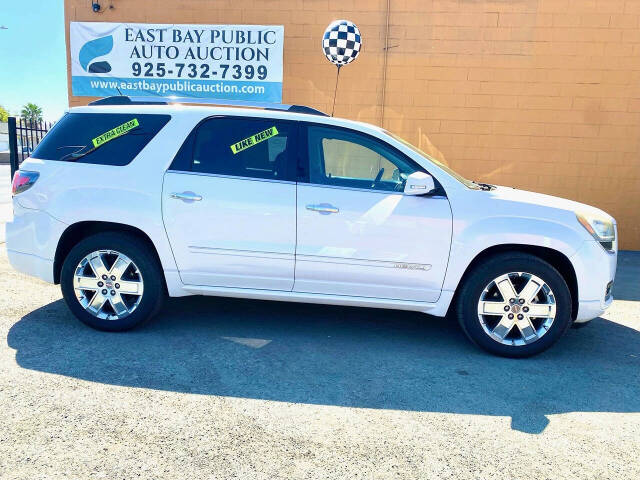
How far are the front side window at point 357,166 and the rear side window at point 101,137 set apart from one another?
1.30 meters

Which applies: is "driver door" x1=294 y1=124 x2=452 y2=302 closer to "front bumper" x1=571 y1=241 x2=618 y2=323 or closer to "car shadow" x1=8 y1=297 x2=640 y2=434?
"car shadow" x1=8 y1=297 x2=640 y2=434

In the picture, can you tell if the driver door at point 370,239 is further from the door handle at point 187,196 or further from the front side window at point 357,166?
the door handle at point 187,196

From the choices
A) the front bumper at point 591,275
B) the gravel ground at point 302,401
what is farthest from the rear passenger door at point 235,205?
the front bumper at point 591,275

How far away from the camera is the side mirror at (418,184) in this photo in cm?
384

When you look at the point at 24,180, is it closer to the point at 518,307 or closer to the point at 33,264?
the point at 33,264

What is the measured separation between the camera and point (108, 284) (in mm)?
4113

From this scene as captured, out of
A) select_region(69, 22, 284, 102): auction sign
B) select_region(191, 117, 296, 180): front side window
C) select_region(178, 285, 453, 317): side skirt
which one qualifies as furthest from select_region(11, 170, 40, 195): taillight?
select_region(69, 22, 284, 102): auction sign

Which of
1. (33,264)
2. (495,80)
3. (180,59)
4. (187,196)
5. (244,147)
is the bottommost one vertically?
(33,264)

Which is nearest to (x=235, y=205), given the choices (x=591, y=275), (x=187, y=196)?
(x=187, y=196)

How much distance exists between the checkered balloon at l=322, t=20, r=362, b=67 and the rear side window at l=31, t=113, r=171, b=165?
470 cm

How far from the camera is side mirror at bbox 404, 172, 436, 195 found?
384 centimetres

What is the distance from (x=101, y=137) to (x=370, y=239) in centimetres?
243

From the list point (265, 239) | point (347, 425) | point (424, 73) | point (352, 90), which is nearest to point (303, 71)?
point (352, 90)

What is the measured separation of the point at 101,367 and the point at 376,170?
259cm
